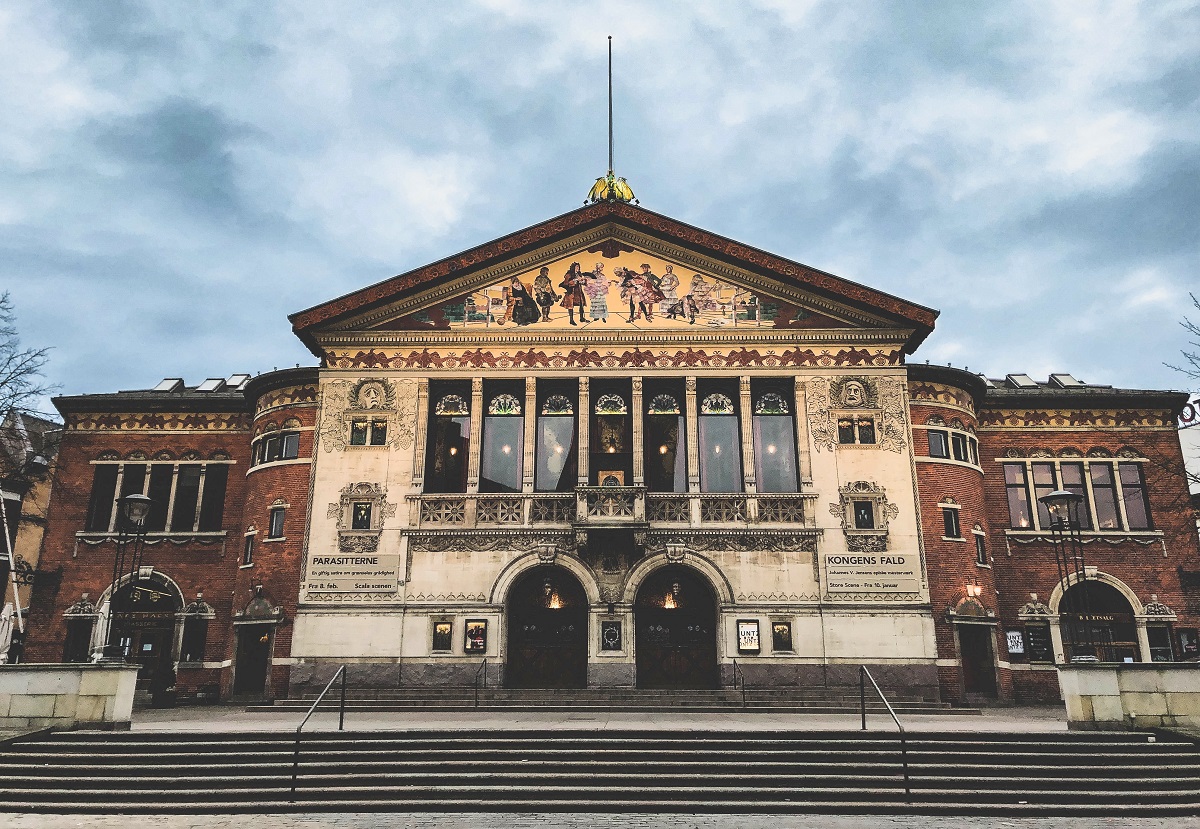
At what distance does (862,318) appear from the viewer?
29.2 m

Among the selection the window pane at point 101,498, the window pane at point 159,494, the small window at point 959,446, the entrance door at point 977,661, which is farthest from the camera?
the window pane at point 101,498

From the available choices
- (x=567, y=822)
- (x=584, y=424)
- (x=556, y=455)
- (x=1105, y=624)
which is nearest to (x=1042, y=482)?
(x=1105, y=624)

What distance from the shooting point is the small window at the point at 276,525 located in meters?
29.4

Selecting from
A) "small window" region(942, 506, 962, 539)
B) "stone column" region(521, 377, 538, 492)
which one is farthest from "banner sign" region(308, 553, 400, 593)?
"small window" region(942, 506, 962, 539)

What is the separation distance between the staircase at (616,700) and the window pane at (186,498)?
346 inches

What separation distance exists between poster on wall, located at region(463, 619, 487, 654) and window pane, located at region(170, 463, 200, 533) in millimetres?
11671

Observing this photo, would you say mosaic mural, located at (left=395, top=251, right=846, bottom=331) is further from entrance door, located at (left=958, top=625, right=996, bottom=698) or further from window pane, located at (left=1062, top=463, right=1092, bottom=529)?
entrance door, located at (left=958, top=625, right=996, bottom=698)

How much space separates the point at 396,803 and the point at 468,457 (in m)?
14.7

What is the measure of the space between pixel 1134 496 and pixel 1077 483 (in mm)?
1875

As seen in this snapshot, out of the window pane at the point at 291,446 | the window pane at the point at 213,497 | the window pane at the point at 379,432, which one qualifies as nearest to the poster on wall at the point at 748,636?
the window pane at the point at 379,432

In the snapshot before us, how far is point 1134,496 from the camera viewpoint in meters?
31.4

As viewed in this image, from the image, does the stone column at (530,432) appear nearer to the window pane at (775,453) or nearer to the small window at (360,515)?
the small window at (360,515)

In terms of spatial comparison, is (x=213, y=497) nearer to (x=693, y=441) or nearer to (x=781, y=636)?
(x=693, y=441)

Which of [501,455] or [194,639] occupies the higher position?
[501,455]
